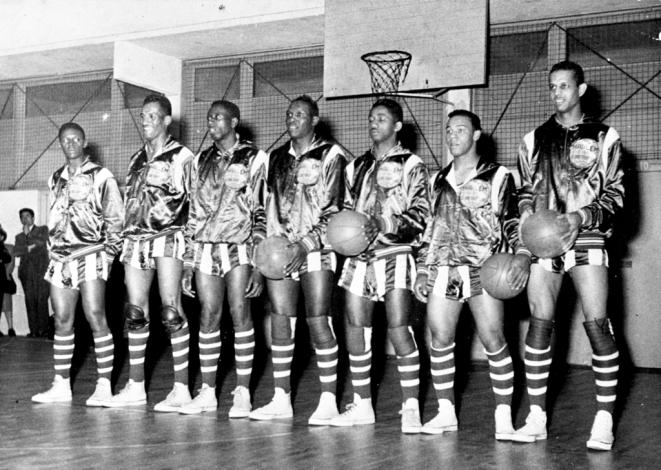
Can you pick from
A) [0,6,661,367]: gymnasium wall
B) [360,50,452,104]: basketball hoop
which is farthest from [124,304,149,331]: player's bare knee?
[0,6,661,367]: gymnasium wall

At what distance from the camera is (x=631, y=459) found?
3887 millimetres

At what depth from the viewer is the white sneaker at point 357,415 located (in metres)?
4.63

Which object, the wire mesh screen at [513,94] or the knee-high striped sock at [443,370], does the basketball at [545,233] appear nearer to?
the knee-high striped sock at [443,370]

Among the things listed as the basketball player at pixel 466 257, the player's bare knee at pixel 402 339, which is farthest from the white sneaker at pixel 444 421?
the player's bare knee at pixel 402 339

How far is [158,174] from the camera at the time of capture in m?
5.20

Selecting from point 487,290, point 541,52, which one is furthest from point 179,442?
point 541,52

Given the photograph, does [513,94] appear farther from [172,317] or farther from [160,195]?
[172,317]

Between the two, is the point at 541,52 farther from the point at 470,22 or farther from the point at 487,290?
the point at 487,290

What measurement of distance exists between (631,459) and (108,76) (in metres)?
8.64

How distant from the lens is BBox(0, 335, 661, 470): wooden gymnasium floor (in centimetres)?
Result: 370

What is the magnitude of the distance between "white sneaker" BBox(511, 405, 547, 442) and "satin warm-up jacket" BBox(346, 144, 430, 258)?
1.09 m

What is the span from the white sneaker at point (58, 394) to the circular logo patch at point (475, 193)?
9.25 feet

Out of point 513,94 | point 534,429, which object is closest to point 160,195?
point 534,429

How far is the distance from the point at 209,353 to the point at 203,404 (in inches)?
11.7
